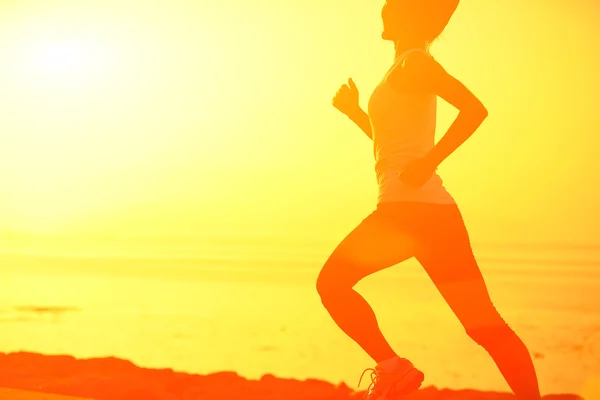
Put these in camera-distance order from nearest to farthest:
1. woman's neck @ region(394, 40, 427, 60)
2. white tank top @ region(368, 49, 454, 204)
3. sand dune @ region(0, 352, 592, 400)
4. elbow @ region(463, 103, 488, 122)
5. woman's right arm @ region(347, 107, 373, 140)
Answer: elbow @ region(463, 103, 488, 122) < white tank top @ region(368, 49, 454, 204) < woman's neck @ region(394, 40, 427, 60) < woman's right arm @ region(347, 107, 373, 140) < sand dune @ region(0, 352, 592, 400)

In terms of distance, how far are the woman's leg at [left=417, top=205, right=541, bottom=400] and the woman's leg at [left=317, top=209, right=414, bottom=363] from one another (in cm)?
14

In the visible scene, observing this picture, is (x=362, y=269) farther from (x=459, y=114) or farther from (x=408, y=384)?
(x=459, y=114)

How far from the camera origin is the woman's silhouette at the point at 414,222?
10.3 feet

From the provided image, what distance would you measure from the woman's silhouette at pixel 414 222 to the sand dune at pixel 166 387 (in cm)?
100

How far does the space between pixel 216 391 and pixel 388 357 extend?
5.38 ft

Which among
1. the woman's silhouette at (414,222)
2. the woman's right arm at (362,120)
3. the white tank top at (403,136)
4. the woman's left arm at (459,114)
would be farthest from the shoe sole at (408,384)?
the woman's right arm at (362,120)

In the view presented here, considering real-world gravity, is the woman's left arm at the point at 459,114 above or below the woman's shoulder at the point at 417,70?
Result: below

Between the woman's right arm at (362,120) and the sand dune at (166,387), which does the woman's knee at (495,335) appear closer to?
the woman's right arm at (362,120)

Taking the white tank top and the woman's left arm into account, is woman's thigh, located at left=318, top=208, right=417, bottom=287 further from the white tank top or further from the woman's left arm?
the woman's left arm

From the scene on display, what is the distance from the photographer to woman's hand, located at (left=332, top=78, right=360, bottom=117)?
3857 millimetres

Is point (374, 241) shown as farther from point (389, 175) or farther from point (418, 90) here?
point (418, 90)

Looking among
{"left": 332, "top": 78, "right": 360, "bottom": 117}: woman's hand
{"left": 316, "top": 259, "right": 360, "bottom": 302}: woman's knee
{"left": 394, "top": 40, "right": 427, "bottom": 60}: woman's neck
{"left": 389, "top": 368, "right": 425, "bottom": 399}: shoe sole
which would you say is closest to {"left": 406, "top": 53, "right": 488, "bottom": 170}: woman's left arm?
{"left": 394, "top": 40, "right": 427, "bottom": 60}: woman's neck

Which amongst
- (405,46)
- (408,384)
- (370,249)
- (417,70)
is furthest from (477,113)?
(408,384)

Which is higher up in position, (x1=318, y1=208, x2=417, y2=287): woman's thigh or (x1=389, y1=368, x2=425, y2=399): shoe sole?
(x1=318, y1=208, x2=417, y2=287): woman's thigh
